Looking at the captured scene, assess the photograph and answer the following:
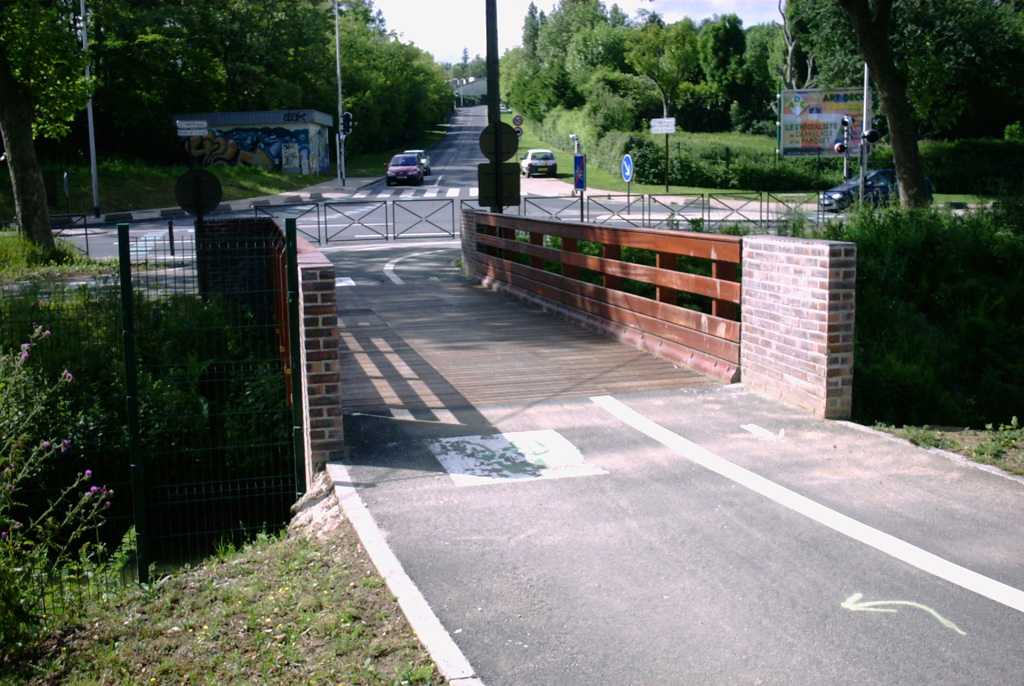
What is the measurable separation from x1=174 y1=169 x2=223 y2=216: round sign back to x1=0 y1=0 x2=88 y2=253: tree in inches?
364

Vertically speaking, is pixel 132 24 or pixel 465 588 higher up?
pixel 132 24

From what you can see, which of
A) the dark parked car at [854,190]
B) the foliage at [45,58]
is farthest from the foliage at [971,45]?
the foliage at [45,58]

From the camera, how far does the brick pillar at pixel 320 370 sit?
671 cm

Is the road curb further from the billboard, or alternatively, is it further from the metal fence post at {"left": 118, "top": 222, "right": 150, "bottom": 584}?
the billboard

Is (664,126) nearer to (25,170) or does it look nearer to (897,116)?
(897,116)

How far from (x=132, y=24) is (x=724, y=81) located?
127 feet

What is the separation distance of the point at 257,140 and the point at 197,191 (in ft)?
140

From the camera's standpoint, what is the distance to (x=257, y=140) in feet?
177

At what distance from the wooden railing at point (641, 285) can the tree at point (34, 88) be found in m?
10.7

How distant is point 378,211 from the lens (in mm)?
37469

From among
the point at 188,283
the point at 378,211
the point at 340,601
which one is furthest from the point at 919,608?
the point at 378,211

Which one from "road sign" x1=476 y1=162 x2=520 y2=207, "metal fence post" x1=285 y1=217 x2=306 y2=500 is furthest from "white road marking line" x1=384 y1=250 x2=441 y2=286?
"metal fence post" x1=285 y1=217 x2=306 y2=500

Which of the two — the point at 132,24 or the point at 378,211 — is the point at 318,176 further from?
the point at 378,211

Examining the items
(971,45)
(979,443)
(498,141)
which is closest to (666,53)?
(971,45)
